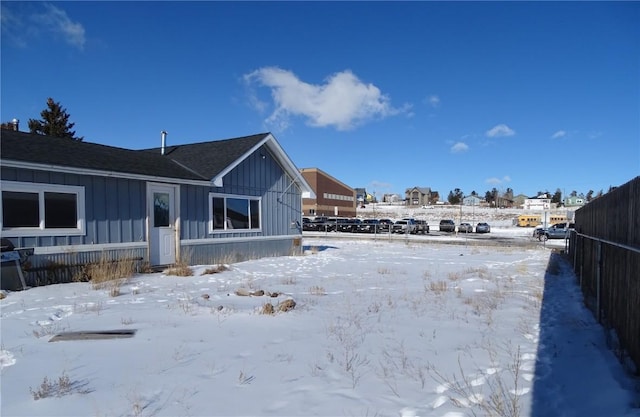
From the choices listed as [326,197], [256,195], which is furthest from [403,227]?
[256,195]

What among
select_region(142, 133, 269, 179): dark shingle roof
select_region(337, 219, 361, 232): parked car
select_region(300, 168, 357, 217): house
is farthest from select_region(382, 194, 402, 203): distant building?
select_region(142, 133, 269, 179): dark shingle roof

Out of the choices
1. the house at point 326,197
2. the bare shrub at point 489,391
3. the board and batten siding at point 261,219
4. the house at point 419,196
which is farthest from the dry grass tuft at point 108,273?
the house at point 419,196

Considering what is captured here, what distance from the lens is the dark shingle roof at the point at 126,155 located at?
9508mm

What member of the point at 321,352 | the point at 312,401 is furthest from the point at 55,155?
the point at 312,401

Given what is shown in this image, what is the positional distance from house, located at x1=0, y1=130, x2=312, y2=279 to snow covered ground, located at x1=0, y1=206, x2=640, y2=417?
1766 millimetres

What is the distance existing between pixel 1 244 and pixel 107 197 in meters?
2.75

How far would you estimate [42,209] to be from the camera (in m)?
9.26

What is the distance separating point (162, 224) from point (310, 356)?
29.5ft

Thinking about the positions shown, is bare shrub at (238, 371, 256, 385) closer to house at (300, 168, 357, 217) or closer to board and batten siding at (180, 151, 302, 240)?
board and batten siding at (180, 151, 302, 240)

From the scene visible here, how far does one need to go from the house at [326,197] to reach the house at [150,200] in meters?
47.0

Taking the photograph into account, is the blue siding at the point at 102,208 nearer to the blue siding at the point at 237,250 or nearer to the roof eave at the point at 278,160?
the blue siding at the point at 237,250

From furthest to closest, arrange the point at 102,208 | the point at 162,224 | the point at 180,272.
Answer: the point at 162,224
the point at 180,272
the point at 102,208

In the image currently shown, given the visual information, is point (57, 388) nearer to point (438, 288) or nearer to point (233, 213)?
point (438, 288)

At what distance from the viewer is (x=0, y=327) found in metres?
5.69
